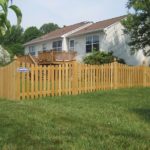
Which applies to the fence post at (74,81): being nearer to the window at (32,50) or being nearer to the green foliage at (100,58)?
the green foliage at (100,58)

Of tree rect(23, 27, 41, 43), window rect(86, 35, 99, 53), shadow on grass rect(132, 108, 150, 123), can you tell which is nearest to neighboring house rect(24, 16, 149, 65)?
window rect(86, 35, 99, 53)

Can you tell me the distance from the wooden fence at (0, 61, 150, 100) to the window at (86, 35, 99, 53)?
15.8 m

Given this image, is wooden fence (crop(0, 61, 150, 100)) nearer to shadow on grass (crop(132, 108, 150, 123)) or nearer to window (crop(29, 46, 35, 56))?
shadow on grass (crop(132, 108, 150, 123))

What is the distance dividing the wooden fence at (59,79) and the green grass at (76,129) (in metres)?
4.04

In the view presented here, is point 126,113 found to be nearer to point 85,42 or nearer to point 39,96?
point 39,96

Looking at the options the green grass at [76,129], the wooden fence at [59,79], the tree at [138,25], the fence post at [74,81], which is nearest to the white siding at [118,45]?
the tree at [138,25]

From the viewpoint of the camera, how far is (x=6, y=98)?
16672 mm

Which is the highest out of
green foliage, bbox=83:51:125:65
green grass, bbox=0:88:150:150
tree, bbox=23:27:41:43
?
tree, bbox=23:27:41:43

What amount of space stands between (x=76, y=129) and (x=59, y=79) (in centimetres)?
975

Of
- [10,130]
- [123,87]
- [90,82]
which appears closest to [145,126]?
[10,130]

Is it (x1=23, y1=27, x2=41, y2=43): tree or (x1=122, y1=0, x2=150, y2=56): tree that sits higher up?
(x1=23, y1=27, x2=41, y2=43): tree

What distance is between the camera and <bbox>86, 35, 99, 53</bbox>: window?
3803 cm

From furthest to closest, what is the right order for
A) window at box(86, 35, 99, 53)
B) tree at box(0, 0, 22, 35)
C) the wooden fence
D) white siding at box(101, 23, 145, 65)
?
window at box(86, 35, 99, 53)
white siding at box(101, 23, 145, 65)
the wooden fence
tree at box(0, 0, 22, 35)

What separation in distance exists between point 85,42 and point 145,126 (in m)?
31.6
